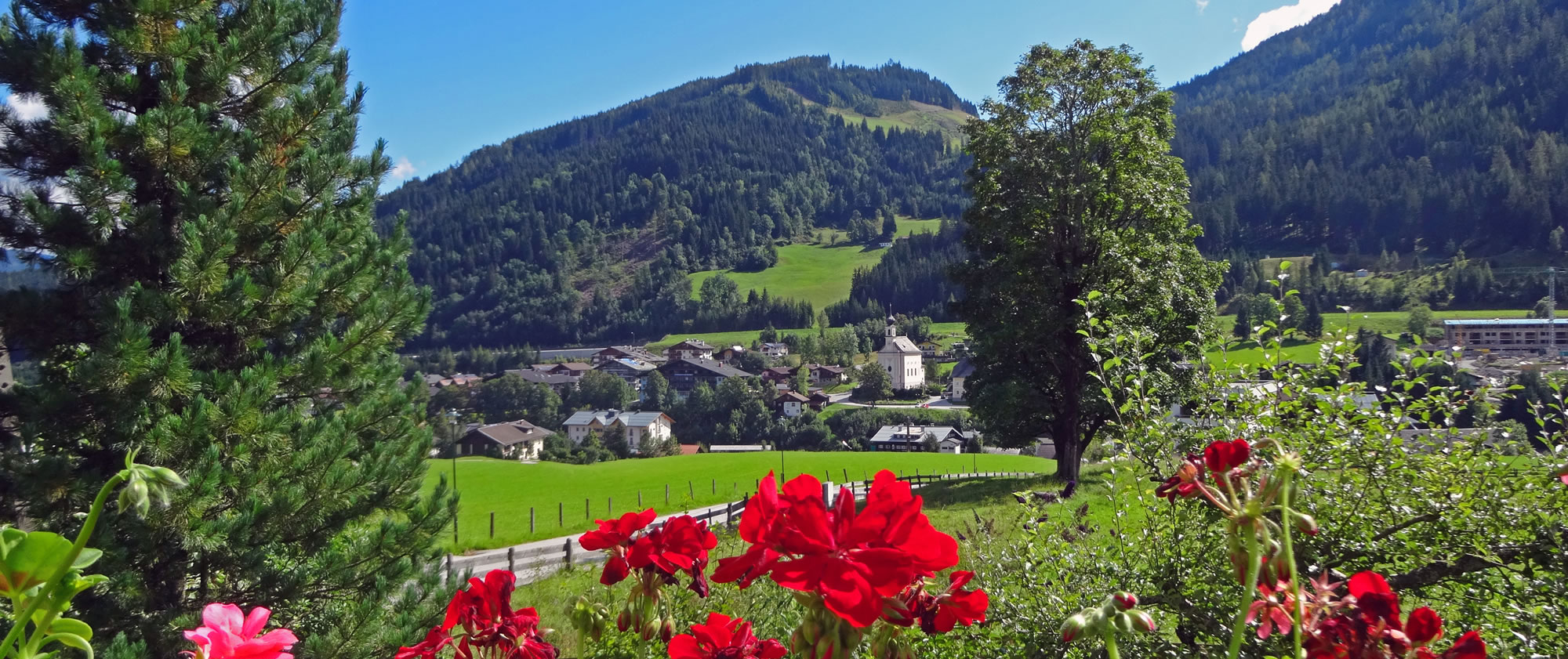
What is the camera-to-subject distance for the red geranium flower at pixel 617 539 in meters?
1.61

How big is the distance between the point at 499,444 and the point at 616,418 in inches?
586

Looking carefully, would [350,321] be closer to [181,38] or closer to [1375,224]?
[181,38]

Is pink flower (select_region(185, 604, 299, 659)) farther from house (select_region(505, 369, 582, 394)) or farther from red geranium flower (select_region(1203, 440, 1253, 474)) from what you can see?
house (select_region(505, 369, 582, 394))

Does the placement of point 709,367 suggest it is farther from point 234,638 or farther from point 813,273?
point 234,638

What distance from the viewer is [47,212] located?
5.48 m

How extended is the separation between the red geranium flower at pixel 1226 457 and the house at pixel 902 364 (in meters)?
97.5

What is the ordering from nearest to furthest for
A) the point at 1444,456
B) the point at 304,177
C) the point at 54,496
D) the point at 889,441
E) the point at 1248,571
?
the point at 1248,571
the point at 1444,456
the point at 54,496
the point at 304,177
the point at 889,441

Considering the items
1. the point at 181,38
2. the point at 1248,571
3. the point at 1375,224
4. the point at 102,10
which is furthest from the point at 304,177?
the point at 1375,224

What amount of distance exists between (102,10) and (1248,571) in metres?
7.88

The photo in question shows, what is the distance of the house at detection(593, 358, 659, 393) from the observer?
107756 millimetres

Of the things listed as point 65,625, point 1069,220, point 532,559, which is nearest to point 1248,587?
point 65,625

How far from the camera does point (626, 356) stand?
397ft

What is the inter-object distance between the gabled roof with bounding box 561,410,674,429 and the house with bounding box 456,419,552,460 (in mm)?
9449

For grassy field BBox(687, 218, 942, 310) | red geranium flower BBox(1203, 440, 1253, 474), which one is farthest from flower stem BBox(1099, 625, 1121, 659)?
grassy field BBox(687, 218, 942, 310)
